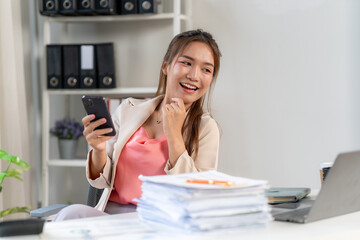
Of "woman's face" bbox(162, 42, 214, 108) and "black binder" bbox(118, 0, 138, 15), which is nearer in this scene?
"woman's face" bbox(162, 42, 214, 108)

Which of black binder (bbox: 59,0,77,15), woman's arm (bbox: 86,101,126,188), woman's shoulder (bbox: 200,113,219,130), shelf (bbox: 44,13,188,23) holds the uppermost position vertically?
black binder (bbox: 59,0,77,15)

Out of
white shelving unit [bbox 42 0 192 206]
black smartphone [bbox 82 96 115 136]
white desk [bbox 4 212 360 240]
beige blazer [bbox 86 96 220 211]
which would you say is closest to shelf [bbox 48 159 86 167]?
white shelving unit [bbox 42 0 192 206]

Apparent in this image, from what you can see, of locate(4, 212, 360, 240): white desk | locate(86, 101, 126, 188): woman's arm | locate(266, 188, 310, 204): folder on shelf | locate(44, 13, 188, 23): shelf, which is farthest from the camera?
locate(44, 13, 188, 23): shelf

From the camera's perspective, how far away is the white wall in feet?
11.4

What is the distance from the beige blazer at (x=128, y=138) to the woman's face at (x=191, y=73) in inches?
3.9

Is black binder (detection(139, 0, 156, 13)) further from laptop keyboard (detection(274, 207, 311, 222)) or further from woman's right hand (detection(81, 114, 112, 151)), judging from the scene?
laptop keyboard (detection(274, 207, 311, 222))

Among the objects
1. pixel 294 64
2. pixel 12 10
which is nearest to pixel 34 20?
pixel 12 10

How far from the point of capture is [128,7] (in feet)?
11.2

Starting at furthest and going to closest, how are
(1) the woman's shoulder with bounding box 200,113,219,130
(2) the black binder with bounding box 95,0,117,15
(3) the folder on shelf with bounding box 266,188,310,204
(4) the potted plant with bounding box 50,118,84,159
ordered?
(4) the potted plant with bounding box 50,118,84,159
(2) the black binder with bounding box 95,0,117,15
(1) the woman's shoulder with bounding box 200,113,219,130
(3) the folder on shelf with bounding box 266,188,310,204

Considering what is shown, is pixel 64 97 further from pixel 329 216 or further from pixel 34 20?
pixel 329 216

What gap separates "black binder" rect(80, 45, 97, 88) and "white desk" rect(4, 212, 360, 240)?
2.18 m

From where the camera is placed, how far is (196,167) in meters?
2.09

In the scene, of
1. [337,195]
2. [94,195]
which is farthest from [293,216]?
[94,195]

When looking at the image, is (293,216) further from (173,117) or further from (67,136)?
(67,136)
